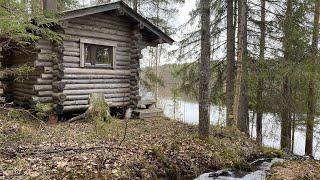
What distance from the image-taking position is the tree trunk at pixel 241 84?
515 inches

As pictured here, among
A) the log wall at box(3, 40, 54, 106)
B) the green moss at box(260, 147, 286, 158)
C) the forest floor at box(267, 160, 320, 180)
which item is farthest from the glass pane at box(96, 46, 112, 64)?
the forest floor at box(267, 160, 320, 180)

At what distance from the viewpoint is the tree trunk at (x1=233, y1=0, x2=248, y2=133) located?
42.9 ft

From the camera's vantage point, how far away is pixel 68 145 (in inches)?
341

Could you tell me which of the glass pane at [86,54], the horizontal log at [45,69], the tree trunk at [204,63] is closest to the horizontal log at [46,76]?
the horizontal log at [45,69]

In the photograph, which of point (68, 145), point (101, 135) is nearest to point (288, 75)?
point (101, 135)

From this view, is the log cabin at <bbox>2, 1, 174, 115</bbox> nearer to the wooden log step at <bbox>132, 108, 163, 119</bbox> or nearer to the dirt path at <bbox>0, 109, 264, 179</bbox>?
the wooden log step at <bbox>132, 108, 163, 119</bbox>

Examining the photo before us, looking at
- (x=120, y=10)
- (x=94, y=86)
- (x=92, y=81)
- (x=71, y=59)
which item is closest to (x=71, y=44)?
(x=71, y=59)

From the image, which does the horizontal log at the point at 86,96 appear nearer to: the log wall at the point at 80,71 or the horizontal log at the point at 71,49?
the log wall at the point at 80,71

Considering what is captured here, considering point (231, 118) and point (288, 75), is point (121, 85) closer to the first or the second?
point (231, 118)

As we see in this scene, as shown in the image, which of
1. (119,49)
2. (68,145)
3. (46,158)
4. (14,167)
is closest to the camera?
(14,167)

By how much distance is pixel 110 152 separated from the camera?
8.31 metres

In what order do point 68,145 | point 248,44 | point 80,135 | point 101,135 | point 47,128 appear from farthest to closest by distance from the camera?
point 248,44 → point 47,128 → point 80,135 → point 101,135 → point 68,145

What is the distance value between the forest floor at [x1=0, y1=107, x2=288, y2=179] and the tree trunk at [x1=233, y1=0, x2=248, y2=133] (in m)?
1.78

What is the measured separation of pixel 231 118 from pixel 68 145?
7.28 meters
